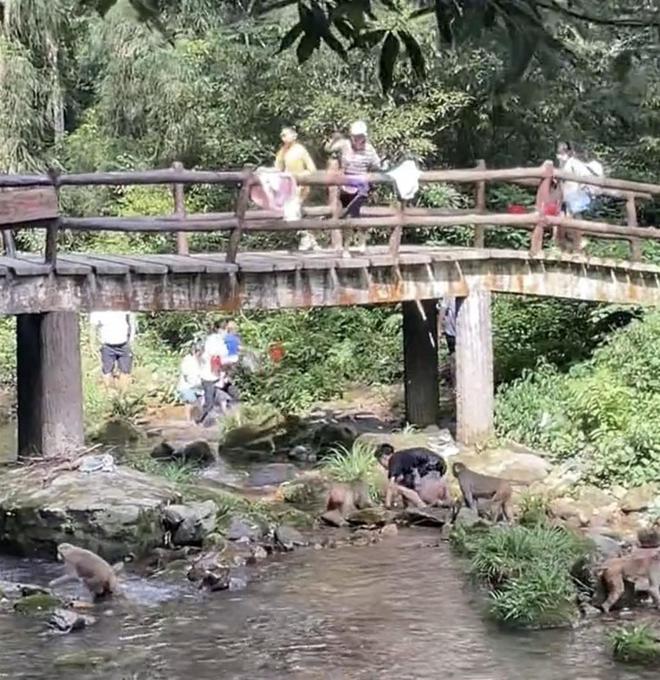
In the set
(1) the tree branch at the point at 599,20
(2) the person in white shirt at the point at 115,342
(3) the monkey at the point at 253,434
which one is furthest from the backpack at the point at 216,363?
(1) the tree branch at the point at 599,20

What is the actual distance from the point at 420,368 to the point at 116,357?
13.4ft

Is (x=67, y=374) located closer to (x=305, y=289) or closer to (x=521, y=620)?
(x=305, y=289)

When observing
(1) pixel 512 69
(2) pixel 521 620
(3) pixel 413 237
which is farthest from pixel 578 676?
(3) pixel 413 237

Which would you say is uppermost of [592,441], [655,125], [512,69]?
[655,125]

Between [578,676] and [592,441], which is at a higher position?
[592,441]

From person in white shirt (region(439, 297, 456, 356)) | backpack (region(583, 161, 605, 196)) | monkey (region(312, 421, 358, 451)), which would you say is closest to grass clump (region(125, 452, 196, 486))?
monkey (region(312, 421, 358, 451))

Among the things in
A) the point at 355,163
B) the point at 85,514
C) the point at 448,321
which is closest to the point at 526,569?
the point at 85,514

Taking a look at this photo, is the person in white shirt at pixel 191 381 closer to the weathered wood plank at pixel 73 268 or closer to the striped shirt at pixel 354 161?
the striped shirt at pixel 354 161

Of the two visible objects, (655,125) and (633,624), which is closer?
(633,624)

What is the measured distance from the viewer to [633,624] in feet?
27.2

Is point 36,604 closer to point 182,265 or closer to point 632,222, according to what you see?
point 182,265

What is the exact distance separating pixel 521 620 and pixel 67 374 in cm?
511

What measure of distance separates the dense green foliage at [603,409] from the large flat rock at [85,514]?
406 cm

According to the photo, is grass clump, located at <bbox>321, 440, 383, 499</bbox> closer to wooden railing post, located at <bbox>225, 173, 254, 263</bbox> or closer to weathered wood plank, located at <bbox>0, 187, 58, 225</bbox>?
wooden railing post, located at <bbox>225, 173, 254, 263</bbox>
